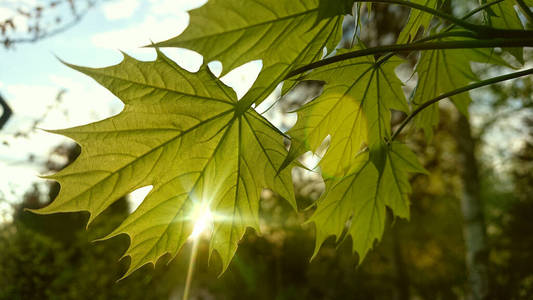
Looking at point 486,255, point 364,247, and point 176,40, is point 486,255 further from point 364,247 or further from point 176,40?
point 176,40

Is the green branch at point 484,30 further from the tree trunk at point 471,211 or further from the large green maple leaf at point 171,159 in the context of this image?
the tree trunk at point 471,211

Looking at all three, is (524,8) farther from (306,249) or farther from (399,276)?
(306,249)

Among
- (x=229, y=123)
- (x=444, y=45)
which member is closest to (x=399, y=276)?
(x=229, y=123)

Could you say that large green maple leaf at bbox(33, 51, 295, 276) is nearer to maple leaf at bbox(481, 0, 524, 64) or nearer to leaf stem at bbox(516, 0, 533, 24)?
leaf stem at bbox(516, 0, 533, 24)

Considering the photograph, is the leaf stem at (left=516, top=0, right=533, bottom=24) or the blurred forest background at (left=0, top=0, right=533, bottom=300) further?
the blurred forest background at (left=0, top=0, right=533, bottom=300)

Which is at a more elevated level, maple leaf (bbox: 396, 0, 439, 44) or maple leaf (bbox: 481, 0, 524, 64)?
maple leaf (bbox: 481, 0, 524, 64)

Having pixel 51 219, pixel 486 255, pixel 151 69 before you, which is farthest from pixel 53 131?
pixel 51 219

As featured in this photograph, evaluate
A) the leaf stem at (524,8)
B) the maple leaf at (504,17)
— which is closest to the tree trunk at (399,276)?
the maple leaf at (504,17)

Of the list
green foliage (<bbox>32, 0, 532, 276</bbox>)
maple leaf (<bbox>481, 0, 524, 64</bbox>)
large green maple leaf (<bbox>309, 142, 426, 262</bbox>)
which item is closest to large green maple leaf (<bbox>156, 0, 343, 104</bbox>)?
green foliage (<bbox>32, 0, 532, 276</bbox>)
